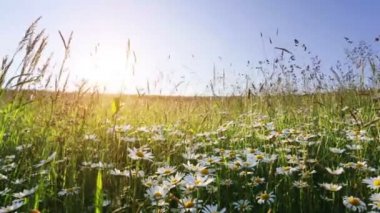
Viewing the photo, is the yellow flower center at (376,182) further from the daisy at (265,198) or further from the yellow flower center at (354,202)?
the daisy at (265,198)

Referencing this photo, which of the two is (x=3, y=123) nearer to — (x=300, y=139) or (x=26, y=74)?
(x=26, y=74)

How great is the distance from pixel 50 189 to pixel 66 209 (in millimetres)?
365

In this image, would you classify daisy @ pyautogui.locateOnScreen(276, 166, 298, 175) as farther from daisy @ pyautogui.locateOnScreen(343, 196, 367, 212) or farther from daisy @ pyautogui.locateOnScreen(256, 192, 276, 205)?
daisy @ pyautogui.locateOnScreen(343, 196, 367, 212)

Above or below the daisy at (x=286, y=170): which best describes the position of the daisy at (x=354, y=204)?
below

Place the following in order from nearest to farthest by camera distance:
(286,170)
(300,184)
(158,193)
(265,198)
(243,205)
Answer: (158,193) → (243,205) → (265,198) → (300,184) → (286,170)

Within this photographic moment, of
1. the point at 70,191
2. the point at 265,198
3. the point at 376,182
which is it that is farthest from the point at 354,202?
the point at 70,191

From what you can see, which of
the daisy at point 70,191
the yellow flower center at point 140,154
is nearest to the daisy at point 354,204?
the yellow flower center at point 140,154

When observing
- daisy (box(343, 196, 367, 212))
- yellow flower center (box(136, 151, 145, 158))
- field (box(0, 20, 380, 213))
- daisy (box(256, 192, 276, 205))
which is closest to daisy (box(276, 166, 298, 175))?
field (box(0, 20, 380, 213))

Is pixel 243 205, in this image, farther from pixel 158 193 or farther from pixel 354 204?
pixel 354 204

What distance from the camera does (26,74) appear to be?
2.42m

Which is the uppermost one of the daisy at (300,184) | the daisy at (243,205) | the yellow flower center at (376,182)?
the yellow flower center at (376,182)

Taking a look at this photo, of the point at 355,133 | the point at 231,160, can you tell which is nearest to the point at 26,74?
the point at 231,160

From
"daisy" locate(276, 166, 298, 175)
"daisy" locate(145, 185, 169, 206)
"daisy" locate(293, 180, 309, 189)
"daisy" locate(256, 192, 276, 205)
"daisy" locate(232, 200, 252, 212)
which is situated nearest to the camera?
"daisy" locate(145, 185, 169, 206)

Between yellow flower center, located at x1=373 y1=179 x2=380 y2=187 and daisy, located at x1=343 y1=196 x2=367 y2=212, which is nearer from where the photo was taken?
daisy, located at x1=343 y1=196 x2=367 y2=212
